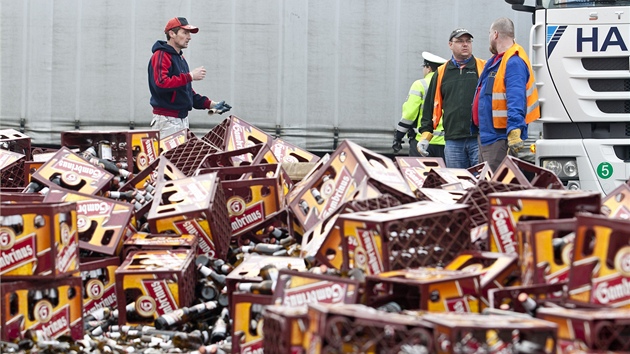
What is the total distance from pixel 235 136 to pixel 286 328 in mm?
5145

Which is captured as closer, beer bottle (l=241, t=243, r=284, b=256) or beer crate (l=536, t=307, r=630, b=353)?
beer crate (l=536, t=307, r=630, b=353)

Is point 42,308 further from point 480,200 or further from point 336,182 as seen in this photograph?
point 480,200

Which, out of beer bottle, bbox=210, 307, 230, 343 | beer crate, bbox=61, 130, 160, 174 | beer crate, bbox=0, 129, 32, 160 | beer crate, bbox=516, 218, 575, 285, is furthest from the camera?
beer crate, bbox=0, 129, 32, 160

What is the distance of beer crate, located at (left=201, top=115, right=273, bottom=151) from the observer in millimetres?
9344

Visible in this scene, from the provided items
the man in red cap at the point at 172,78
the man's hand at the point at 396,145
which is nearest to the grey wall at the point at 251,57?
the man's hand at the point at 396,145

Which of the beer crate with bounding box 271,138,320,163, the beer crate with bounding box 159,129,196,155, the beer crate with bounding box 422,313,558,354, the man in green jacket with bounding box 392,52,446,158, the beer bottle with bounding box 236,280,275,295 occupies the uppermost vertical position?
the man in green jacket with bounding box 392,52,446,158

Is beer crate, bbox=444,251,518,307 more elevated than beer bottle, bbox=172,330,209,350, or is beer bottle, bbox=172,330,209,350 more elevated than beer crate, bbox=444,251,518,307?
beer crate, bbox=444,251,518,307

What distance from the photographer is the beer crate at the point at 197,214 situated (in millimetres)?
7105

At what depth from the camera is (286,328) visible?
14.4 feet

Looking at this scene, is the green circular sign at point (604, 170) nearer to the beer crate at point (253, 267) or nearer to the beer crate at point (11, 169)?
the beer crate at point (253, 267)

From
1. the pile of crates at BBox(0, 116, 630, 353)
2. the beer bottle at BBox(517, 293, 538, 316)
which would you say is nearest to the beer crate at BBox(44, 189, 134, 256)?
the pile of crates at BBox(0, 116, 630, 353)

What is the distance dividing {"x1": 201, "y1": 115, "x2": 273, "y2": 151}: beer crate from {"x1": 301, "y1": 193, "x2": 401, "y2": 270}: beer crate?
2.61m

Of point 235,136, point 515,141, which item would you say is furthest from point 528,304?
point 515,141

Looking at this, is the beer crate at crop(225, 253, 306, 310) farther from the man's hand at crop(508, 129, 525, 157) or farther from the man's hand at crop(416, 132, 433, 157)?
the man's hand at crop(416, 132, 433, 157)
